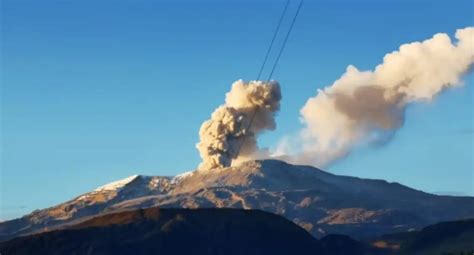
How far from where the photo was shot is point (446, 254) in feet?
649

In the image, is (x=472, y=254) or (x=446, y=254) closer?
(x=472, y=254)

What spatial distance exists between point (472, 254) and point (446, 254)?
20568 mm

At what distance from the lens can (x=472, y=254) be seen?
17738 cm
